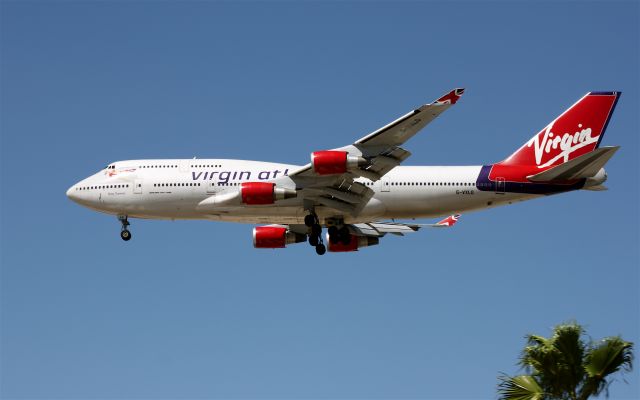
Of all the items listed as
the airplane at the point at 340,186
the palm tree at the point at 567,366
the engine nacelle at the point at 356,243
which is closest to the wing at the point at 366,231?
the engine nacelle at the point at 356,243

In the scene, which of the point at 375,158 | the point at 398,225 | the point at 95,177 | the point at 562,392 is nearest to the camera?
the point at 562,392

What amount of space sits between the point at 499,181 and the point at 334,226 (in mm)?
9141

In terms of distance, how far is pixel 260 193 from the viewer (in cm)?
4788

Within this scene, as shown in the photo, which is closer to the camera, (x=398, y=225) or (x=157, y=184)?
(x=157, y=184)

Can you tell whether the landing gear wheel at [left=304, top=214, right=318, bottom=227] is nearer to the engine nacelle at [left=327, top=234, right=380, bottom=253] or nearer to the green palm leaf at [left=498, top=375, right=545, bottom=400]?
the engine nacelle at [left=327, top=234, right=380, bottom=253]

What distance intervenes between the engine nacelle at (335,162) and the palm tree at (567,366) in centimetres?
1666

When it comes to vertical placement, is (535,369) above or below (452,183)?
below

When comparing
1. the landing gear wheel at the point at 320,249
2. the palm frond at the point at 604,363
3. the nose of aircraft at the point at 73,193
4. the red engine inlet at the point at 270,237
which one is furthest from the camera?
the red engine inlet at the point at 270,237

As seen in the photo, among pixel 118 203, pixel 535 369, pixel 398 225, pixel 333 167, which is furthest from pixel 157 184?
pixel 535 369

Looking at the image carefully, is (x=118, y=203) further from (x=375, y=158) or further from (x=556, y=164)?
(x=556, y=164)

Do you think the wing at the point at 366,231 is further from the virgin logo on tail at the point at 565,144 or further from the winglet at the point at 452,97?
the winglet at the point at 452,97

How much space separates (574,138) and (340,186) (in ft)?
43.7

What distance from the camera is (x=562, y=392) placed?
30.3 meters

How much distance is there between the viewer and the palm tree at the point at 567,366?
3006 centimetres
